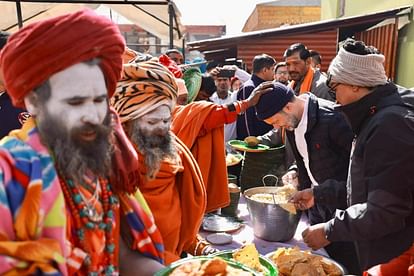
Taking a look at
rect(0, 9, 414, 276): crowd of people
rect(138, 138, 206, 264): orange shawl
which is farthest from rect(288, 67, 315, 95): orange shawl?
rect(138, 138, 206, 264): orange shawl

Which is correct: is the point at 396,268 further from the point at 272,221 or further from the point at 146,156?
the point at 146,156

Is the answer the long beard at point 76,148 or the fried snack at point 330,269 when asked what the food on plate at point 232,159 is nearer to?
the fried snack at point 330,269

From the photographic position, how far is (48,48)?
0.98 m

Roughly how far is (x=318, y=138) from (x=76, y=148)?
5.65 ft

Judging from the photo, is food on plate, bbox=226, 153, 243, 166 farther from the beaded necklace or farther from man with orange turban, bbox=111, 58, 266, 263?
the beaded necklace

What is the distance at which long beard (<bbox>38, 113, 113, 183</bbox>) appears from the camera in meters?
1.02

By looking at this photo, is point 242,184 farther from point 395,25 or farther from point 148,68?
point 395,25

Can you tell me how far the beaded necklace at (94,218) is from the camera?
1.05 meters

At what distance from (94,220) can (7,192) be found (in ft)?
0.81

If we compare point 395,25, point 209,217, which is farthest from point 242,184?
point 395,25

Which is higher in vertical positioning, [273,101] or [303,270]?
[273,101]

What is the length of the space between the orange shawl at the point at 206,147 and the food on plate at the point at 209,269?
1.10 meters

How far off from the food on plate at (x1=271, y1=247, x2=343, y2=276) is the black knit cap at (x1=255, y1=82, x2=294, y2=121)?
3.19 ft

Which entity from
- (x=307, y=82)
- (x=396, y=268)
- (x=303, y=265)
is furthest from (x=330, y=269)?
(x=307, y=82)
